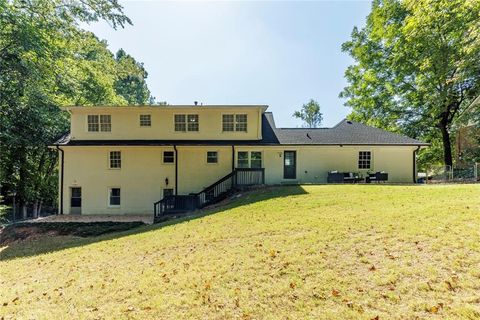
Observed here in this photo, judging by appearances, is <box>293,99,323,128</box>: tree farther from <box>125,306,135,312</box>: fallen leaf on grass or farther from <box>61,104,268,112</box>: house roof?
<box>125,306,135,312</box>: fallen leaf on grass

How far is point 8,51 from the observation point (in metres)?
13.1

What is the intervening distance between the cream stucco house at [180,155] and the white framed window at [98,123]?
0.07m

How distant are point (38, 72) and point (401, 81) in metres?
28.0

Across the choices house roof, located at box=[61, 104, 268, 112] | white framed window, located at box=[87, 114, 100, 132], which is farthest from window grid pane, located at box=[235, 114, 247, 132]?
white framed window, located at box=[87, 114, 100, 132]

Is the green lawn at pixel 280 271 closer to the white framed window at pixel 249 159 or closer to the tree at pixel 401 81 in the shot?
the white framed window at pixel 249 159

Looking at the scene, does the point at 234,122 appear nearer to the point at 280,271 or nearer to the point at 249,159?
the point at 249,159

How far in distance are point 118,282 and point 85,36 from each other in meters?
15.8

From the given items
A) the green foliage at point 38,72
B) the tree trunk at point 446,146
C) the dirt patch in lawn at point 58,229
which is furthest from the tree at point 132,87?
the tree trunk at point 446,146

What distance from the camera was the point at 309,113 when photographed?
211ft

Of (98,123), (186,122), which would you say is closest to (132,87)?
(98,123)

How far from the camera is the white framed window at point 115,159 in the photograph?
1630 cm

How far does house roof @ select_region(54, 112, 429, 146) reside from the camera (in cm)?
1609

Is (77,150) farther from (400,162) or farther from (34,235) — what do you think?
(400,162)

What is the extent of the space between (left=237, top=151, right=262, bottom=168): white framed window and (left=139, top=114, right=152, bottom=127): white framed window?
244 inches
